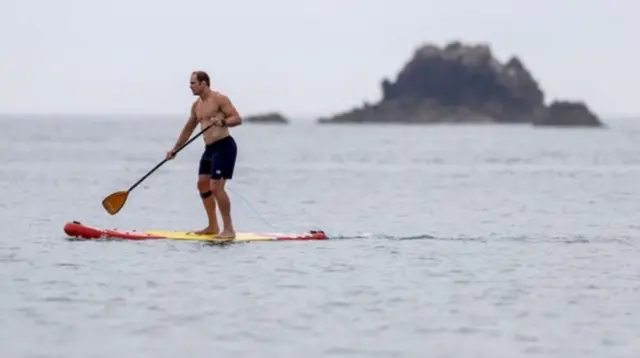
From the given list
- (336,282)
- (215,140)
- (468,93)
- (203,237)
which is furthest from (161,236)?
(468,93)

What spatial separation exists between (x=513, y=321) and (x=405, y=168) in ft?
141

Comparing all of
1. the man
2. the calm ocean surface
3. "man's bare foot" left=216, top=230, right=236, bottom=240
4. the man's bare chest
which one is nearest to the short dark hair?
the man

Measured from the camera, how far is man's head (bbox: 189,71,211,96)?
20078 millimetres

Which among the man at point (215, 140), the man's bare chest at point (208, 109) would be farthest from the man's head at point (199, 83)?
the man's bare chest at point (208, 109)

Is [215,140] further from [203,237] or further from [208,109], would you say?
[203,237]

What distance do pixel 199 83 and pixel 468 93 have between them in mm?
156923

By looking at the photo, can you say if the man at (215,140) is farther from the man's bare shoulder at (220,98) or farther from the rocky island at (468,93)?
the rocky island at (468,93)

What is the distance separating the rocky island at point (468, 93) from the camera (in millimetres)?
173625

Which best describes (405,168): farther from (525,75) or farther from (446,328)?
(525,75)

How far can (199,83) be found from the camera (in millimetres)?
20078

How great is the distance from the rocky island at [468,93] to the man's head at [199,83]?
15283 centimetres

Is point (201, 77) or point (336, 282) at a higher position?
point (201, 77)

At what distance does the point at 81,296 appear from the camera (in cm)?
1584

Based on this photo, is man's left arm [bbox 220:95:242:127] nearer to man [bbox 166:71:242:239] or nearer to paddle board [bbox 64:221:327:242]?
man [bbox 166:71:242:239]
